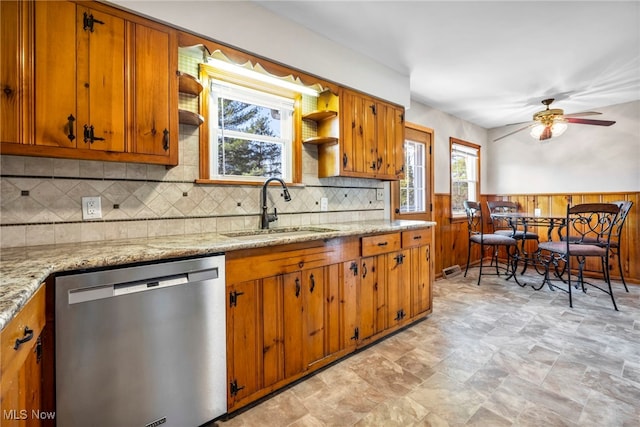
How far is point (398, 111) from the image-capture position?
9.94 ft

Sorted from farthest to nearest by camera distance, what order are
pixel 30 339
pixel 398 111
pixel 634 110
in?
pixel 634 110 < pixel 398 111 < pixel 30 339

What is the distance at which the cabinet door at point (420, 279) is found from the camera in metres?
2.63

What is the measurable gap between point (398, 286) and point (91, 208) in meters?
2.25

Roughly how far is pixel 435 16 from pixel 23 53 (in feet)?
8.19

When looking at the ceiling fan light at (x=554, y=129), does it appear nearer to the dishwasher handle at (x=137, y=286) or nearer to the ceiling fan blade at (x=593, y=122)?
the ceiling fan blade at (x=593, y=122)

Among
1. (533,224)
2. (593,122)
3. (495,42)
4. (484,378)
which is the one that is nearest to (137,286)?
(484,378)

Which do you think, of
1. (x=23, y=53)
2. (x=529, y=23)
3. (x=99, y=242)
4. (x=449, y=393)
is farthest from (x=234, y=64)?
(x=449, y=393)

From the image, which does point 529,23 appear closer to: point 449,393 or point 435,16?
point 435,16

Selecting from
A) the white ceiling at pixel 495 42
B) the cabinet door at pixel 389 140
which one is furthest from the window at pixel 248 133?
the cabinet door at pixel 389 140

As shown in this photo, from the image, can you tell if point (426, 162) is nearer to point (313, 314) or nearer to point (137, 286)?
point (313, 314)

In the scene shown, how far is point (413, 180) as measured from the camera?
3998mm

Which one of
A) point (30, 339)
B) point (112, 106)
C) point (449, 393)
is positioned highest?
point (112, 106)

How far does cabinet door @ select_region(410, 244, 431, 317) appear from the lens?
104 inches

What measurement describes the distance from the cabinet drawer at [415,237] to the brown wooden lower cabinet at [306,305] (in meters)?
0.02
